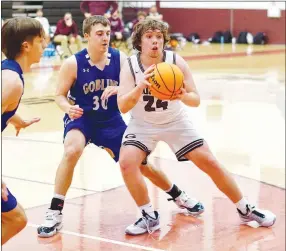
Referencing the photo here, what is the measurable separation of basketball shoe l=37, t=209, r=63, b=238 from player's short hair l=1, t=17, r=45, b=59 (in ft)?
6.15

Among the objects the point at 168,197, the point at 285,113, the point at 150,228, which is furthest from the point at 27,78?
the point at 150,228

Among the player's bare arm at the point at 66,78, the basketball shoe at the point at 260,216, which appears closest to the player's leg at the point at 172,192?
the basketball shoe at the point at 260,216

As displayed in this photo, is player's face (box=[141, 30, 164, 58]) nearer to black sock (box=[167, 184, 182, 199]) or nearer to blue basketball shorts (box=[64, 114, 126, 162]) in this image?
blue basketball shorts (box=[64, 114, 126, 162])

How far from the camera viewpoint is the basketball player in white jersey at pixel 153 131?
219 inches

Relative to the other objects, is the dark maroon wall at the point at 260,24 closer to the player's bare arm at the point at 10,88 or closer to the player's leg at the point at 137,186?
the player's leg at the point at 137,186

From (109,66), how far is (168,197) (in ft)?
5.08

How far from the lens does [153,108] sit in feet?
18.8

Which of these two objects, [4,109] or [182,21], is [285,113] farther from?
[182,21]

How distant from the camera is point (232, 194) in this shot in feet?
19.4

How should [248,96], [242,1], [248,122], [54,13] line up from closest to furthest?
[248,122]
[248,96]
[54,13]
[242,1]

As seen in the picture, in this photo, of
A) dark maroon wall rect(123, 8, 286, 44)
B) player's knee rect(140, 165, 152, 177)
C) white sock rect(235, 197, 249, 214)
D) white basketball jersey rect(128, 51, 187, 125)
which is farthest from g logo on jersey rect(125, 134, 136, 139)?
dark maroon wall rect(123, 8, 286, 44)

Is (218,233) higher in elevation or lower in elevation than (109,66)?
lower

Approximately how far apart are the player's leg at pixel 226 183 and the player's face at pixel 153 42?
0.87m

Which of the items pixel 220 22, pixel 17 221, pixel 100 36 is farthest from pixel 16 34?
pixel 220 22
